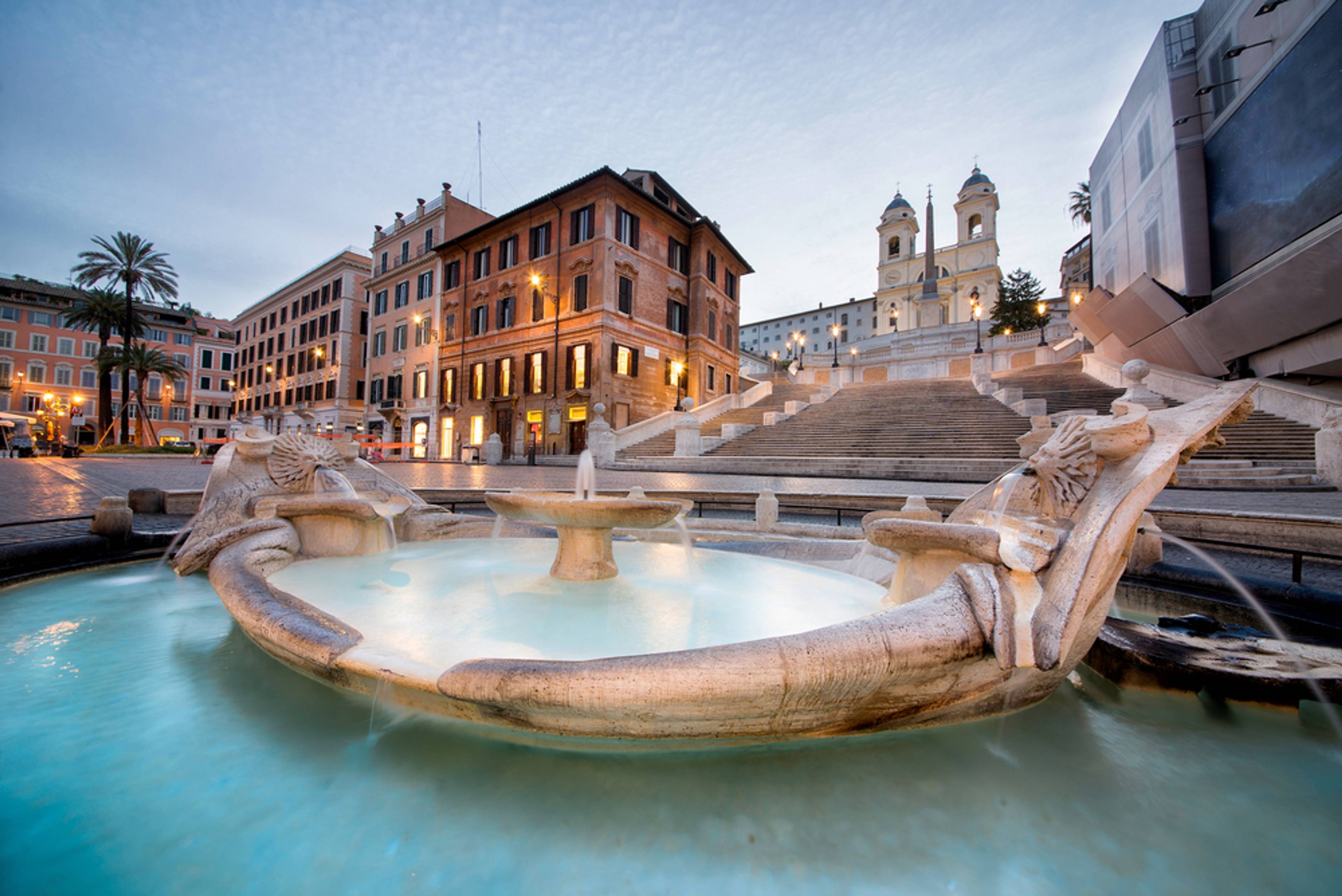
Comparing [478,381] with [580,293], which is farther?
[478,381]

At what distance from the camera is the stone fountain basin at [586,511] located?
337 cm

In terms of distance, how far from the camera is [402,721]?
2240 mm

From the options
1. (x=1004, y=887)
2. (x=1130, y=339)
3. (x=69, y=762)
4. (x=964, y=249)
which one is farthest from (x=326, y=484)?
(x=964, y=249)

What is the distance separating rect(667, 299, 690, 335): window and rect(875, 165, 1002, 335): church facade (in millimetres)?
31145

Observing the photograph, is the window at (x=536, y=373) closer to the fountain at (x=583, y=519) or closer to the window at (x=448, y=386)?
the window at (x=448, y=386)

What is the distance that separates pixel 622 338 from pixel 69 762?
25.9 metres

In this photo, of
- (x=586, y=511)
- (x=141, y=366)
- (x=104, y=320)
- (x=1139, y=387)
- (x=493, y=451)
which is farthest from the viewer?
(x=141, y=366)

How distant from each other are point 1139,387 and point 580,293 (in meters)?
23.7

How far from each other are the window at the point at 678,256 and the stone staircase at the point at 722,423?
30.6 ft

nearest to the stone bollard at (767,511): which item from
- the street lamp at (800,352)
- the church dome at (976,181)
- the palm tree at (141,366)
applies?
the street lamp at (800,352)

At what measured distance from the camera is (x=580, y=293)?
26859 millimetres

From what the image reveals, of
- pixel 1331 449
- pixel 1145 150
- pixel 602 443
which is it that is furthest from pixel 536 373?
pixel 1145 150

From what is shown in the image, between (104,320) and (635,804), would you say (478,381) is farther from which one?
(635,804)

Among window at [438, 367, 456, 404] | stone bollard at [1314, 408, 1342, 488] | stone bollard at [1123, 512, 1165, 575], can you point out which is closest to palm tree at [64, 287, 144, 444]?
window at [438, 367, 456, 404]
